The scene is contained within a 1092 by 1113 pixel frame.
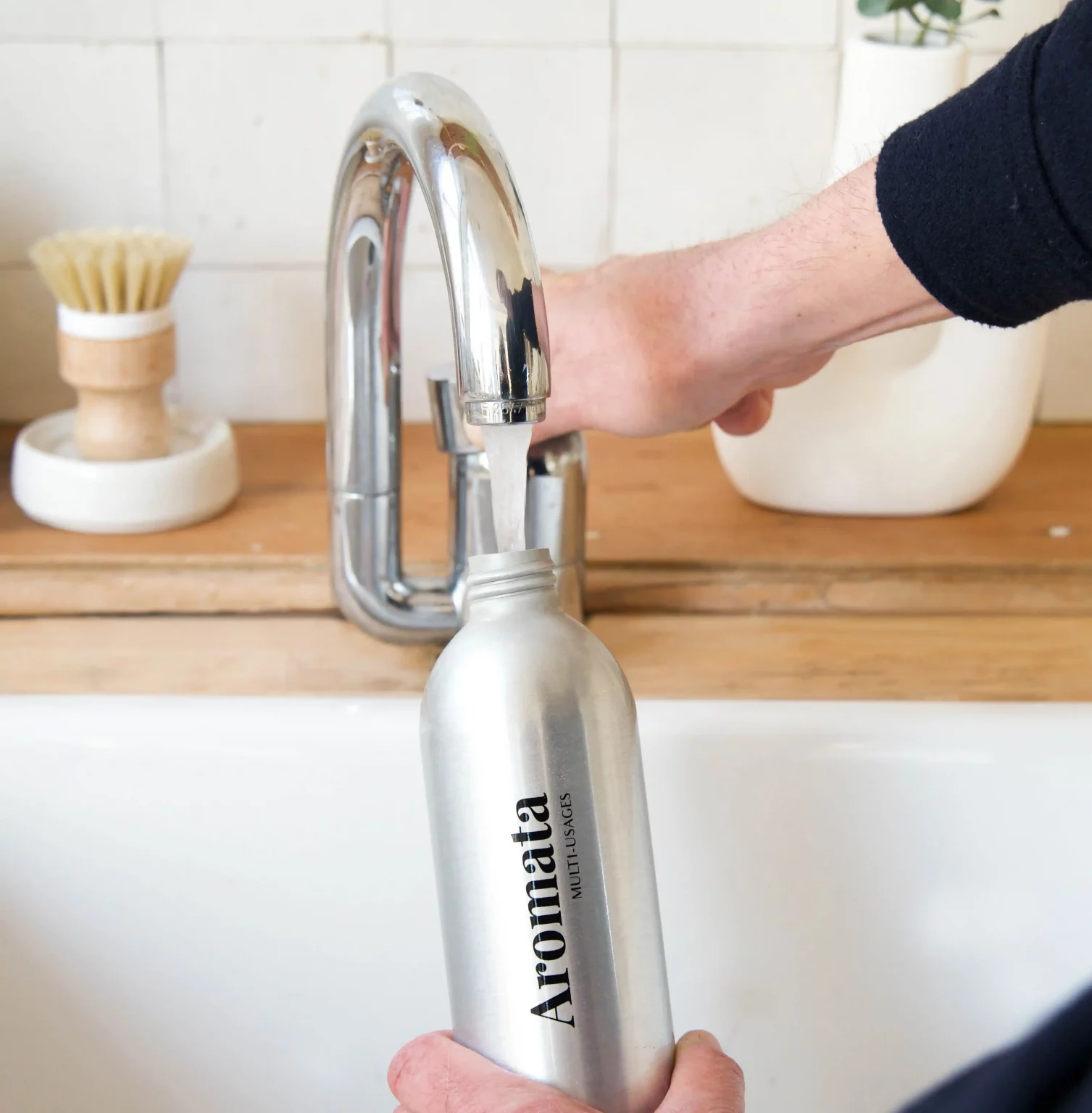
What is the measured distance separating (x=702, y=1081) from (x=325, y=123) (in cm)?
63

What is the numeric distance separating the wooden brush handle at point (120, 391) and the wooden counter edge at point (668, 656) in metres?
0.10

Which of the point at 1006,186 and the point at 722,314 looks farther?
the point at 722,314

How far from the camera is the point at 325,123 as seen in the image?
2.64 feet

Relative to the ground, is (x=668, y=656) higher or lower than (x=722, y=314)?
lower

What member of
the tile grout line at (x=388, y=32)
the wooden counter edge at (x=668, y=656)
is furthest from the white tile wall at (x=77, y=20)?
the wooden counter edge at (x=668, y=656)

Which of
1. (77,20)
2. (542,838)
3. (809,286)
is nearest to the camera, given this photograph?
(542,838)

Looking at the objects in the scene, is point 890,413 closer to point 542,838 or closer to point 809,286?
point 809,286

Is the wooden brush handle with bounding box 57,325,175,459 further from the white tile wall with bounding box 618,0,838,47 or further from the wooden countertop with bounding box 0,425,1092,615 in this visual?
the white tile wall with bounding box 618,0,838,47

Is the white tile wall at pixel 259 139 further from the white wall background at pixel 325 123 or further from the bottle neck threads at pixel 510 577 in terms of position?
the bottle neck threads at pixel 510 577

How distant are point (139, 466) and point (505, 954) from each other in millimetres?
413

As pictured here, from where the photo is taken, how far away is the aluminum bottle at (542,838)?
351 mm

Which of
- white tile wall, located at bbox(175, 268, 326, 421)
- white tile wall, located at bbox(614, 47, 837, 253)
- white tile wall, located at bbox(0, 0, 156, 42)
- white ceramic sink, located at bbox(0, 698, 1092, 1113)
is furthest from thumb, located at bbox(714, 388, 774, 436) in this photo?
white tile wall, located at bbox(0, 0, 156, 42)

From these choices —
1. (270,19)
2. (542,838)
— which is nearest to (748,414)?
(542,838)

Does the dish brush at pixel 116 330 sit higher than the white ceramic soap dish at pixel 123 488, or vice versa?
the dish brush at pixel 116 330
